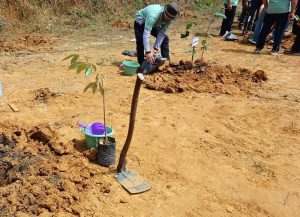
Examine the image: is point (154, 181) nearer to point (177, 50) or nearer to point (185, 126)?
point (185, 126)

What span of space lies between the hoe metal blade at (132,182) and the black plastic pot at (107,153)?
17 cm

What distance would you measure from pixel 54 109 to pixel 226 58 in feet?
13.6

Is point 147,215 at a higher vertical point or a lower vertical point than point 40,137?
lower

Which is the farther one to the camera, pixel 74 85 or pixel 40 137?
pixel 74 85

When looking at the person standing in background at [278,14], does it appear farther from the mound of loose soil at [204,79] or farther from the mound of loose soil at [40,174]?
the mound of loose soil at [40,174]

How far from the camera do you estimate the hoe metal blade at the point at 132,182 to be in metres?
3.14

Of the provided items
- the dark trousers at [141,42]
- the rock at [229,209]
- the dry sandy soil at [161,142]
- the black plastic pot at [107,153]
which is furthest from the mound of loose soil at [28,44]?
the rock at [229,209]

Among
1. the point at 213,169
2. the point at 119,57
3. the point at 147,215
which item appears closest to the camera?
the point at 147,215

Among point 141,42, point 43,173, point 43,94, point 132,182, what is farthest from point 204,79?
point 43,173

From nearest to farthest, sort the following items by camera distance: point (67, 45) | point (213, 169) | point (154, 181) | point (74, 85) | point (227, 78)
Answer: point (154, 181) → point (213, 169) → point (74, 85) → point (227, 78) → point (67, 45)

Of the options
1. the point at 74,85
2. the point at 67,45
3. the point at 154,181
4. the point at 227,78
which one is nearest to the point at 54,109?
the point at 74,85

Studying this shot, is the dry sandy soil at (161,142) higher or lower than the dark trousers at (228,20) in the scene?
lower

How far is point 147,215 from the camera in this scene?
2904 millimetres

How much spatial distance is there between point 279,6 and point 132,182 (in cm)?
576
